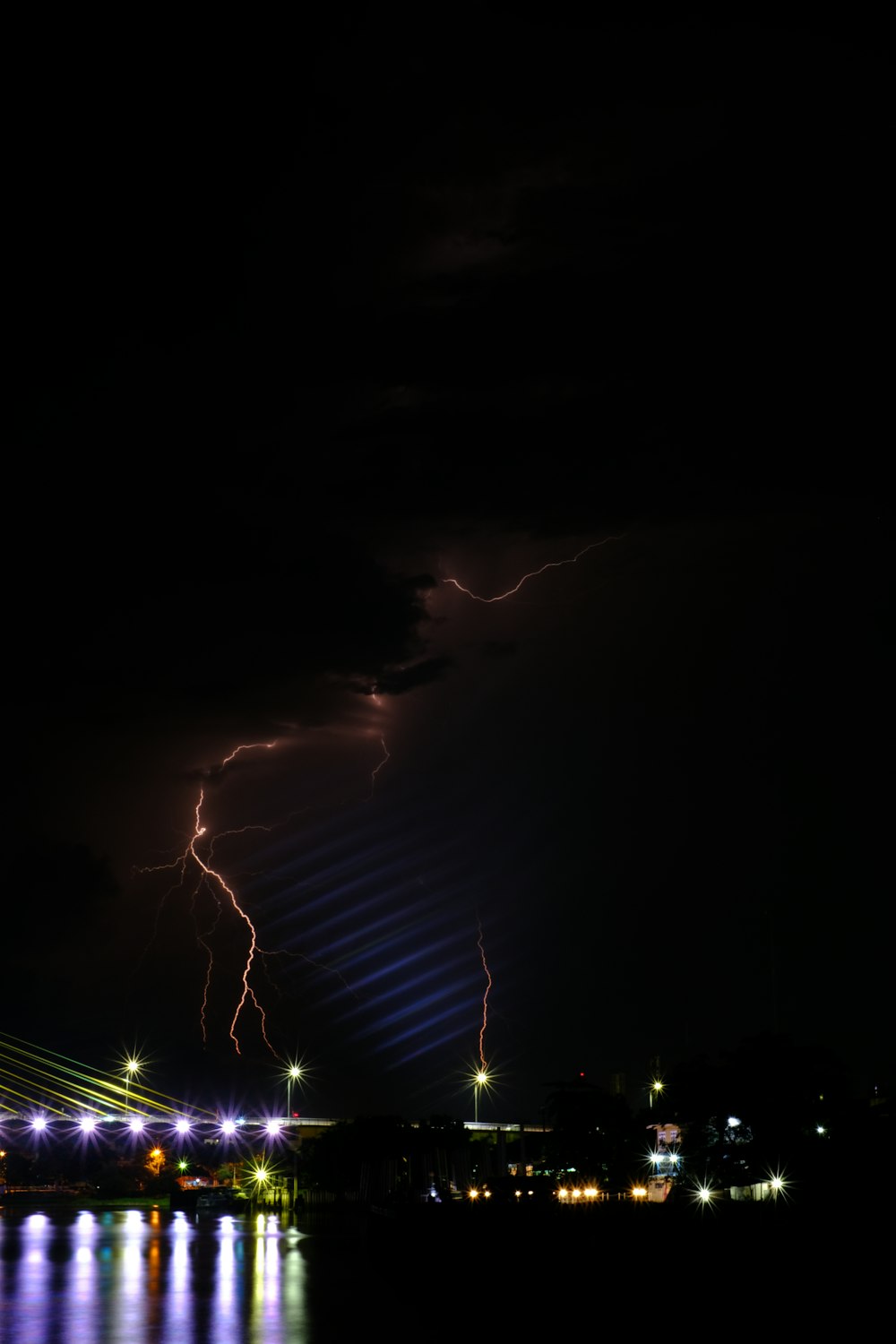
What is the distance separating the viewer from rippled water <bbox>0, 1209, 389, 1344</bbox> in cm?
2628

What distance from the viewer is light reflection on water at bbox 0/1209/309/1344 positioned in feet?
86.3

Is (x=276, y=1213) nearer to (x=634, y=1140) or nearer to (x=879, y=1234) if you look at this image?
(x=634, y=1140)

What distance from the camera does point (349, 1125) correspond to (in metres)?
118

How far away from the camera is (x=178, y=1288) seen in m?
35.0

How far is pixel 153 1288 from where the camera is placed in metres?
35.5

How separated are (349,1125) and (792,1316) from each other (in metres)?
99.1

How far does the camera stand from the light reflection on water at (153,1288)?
86.3ft

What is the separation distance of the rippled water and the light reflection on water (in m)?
0.04

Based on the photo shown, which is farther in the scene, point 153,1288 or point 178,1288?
point 153,1288

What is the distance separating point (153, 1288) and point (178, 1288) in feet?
3.10

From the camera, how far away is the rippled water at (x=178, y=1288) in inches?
1035

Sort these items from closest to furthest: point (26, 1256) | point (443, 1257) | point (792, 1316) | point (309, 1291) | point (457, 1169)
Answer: point (792, 1316)
point (309, 1291)
point (443, 1257)
point (26, 1256)
point (457, 1169)

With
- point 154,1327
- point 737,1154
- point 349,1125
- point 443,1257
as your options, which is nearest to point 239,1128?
point 349,1125

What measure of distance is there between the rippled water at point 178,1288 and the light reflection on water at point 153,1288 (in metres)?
0.04
